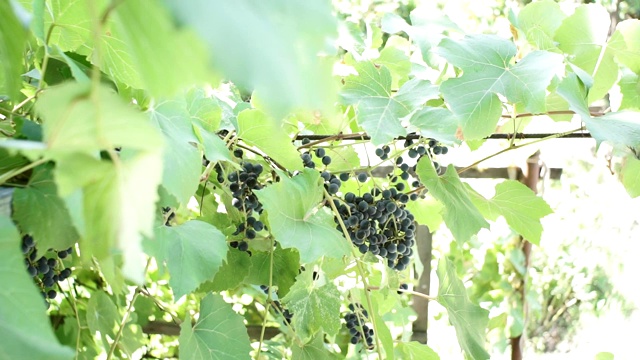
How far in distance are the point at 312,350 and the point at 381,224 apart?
6.8 inches

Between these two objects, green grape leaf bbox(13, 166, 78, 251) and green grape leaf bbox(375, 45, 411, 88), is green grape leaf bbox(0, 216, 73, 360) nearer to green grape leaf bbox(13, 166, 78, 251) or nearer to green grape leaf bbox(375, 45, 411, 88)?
green grape leaf bbox(13, 166, 78, 251)

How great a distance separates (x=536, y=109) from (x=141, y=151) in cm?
60

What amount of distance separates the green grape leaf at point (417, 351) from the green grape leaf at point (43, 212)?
0.54 metres

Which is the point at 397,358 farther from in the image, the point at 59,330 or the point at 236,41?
the point at 236,41

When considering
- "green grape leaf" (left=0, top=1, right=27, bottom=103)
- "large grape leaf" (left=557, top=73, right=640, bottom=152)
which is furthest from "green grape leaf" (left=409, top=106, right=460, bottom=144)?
"green grape leaf" (left=0, top=1, right=27, bottom=103)

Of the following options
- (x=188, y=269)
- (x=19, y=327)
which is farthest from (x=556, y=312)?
(x=19, y=327)

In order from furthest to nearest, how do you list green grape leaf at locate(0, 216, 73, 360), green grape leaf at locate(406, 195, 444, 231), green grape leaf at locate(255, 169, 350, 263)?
green grape leaf at locate(406, 195, 444, 231) → green grape leaf at locate(255, 169, 350, 263) → green grape leaf at locate(0, 216, 73, 360)

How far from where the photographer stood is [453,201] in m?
0.79

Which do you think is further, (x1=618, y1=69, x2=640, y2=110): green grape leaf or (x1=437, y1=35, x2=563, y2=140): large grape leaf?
(x1=618, y1=69, x2=640, y2=110): green grape leaf

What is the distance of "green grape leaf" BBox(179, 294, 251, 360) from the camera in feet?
2.34

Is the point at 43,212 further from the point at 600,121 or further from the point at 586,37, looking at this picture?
the point at 586,37

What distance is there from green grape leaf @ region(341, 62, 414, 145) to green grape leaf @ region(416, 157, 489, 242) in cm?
8

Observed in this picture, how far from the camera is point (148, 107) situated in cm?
53

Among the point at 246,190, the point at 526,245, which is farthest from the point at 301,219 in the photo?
the point at 526,245
